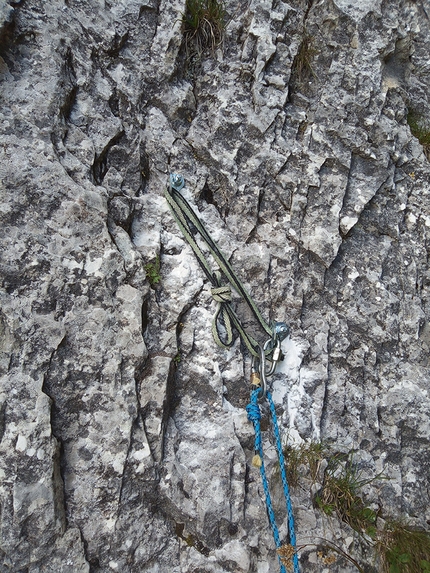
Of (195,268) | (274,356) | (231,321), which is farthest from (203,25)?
(274,356)

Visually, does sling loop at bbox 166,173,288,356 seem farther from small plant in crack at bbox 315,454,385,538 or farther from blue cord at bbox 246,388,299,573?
small plant in crack at bbox 315,454,385,538

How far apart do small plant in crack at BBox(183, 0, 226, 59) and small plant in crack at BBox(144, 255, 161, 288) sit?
1752 mm

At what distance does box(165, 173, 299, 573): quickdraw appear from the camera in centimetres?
248

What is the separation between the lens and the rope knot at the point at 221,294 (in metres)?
2.61

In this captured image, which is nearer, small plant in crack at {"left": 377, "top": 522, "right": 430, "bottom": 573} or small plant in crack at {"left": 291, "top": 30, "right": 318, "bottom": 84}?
Result: small plant in crack at {"left": 377, "top": 522, "right": 430, "bottom": 573}

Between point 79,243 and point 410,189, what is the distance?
2596mm

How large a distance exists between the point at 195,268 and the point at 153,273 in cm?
30

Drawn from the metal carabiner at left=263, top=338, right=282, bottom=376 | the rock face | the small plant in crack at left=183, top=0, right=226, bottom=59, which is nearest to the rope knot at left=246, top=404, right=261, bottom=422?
the rock face

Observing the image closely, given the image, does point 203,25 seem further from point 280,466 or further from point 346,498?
point 346,498

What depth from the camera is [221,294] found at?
2605mm

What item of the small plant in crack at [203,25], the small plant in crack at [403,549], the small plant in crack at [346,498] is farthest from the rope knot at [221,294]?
the small plant in crack at [203,25]

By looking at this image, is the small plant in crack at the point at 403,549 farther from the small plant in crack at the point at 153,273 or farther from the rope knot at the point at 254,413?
the small plant in crack at the point at 153,273

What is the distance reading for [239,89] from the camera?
3.08m

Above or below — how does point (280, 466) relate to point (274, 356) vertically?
below
